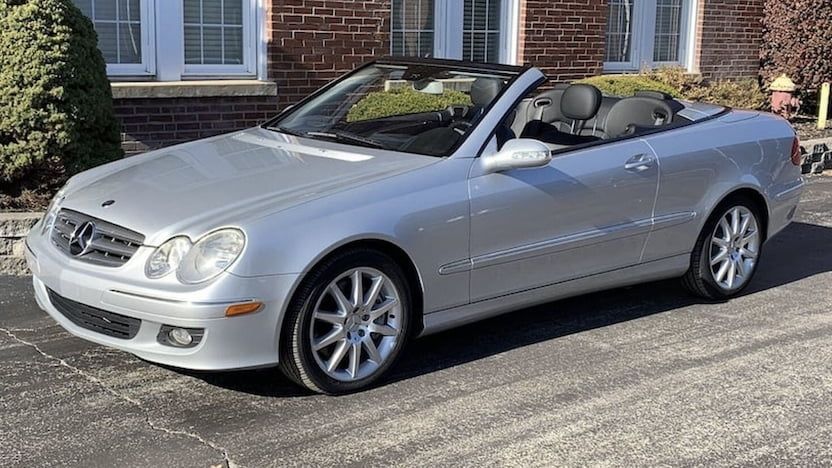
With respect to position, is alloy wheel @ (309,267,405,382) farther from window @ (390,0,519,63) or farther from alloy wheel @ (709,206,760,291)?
window @ (390,0,519,63)

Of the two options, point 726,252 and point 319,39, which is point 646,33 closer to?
point 319,39

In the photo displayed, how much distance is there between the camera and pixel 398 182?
4.80 meters

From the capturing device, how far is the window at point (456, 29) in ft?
35.7

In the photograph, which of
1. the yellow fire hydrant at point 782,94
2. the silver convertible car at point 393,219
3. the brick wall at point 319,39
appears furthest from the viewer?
the yellow fire hydrant at point 782,94

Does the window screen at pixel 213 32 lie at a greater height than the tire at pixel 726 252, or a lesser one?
greater

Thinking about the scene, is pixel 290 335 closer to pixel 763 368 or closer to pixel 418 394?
pixel 418 394

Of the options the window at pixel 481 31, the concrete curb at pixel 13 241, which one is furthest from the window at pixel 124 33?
the window at pixel 481 31

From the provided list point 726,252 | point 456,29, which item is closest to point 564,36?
point 456,29

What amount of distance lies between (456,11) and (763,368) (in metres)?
6.84

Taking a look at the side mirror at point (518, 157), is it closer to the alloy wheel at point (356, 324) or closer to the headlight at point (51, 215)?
the alloy wheel at point (356, 324)

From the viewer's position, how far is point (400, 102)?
6.02m

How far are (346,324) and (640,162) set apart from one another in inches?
82.7

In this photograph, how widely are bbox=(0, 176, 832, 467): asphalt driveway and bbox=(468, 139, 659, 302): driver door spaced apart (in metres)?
0.42

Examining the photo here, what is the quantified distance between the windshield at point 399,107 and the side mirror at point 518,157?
26cm
